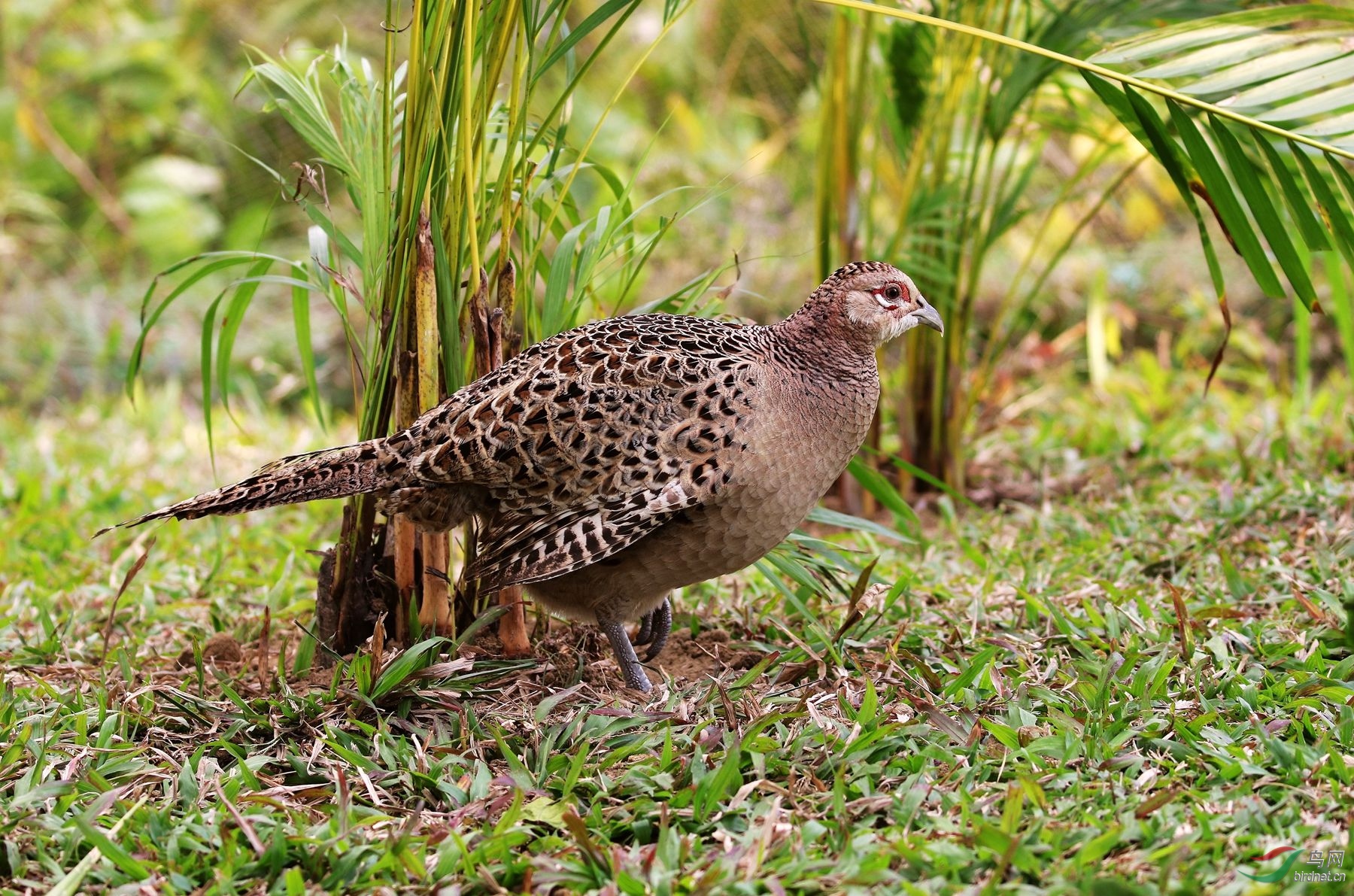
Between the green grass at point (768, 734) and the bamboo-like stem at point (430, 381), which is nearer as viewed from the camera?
the green grass at point (768, 734)

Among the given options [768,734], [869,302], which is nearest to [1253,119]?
[869,302]

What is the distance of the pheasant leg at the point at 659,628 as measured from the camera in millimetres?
3480

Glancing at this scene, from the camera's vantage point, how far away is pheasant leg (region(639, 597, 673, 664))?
137 inches

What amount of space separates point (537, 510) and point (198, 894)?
118cm

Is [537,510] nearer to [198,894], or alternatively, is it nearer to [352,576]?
[352,576]

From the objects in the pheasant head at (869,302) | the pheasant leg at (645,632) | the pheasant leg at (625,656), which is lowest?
the pheasant leg at (645,632)

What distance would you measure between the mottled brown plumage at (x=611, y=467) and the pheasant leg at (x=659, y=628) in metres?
0.28

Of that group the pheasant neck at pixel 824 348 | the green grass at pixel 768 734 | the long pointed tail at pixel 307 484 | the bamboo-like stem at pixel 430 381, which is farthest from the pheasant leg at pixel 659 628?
the long pointed tail at pixel 307 484

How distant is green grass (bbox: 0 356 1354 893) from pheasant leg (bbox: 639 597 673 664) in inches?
5.4

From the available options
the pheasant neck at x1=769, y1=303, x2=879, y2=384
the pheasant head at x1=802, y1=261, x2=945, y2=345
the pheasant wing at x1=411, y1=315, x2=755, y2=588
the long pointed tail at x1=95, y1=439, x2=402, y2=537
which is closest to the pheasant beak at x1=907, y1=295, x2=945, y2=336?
the pheasant head at x1=802, y1=261, x2=945, y2=345

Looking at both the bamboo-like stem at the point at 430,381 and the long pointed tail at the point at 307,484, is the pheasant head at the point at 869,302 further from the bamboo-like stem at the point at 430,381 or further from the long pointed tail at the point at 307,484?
the long pointed tail at the point at 307,484

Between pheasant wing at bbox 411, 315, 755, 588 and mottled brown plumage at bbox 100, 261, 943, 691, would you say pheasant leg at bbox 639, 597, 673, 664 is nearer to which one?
mottled brown plumage at bbox 100, 261, 943, 691

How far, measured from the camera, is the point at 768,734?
9.45 feet

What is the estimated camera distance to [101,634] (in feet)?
12.4
